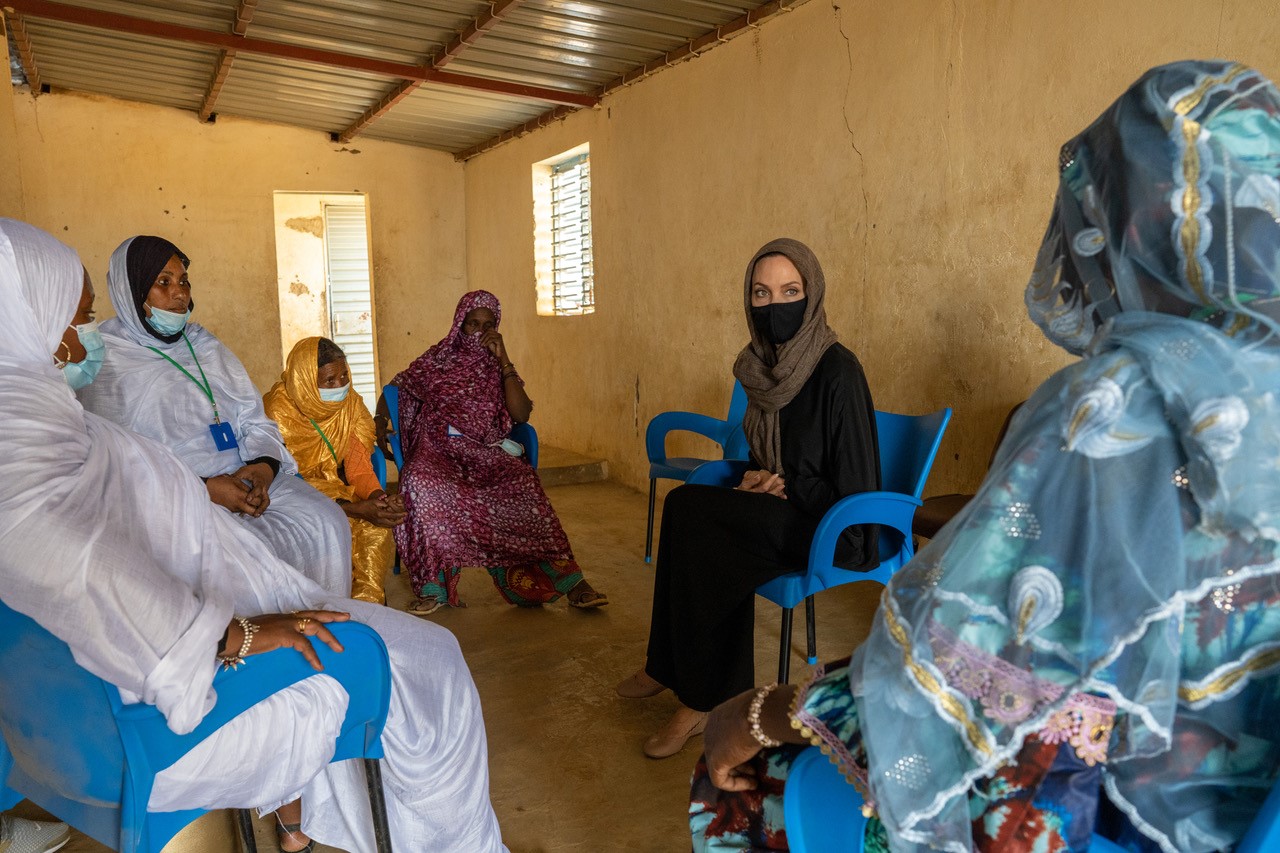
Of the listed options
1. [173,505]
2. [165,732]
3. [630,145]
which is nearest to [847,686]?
[165,732]

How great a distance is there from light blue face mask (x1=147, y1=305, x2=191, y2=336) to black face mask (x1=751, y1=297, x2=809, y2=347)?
1606mm

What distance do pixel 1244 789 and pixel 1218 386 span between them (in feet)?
1.33

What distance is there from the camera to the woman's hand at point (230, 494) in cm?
232

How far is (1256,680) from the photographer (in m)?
0.87

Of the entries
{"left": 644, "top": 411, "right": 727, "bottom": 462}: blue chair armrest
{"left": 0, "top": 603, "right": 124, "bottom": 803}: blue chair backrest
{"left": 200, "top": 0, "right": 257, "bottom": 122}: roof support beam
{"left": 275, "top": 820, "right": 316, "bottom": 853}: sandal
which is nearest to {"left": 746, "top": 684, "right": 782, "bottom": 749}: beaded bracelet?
{"left": 0, "top": 603, "right": 124, "bottom": 803}: blue chair backrest

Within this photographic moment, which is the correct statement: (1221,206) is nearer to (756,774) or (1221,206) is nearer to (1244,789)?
(1244,789)

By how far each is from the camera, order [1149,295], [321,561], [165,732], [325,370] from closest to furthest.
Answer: [1149,295], [165,732], [321,561], [325,370]

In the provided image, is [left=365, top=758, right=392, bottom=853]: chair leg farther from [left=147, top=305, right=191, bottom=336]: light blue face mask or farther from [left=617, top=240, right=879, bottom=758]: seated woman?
[left=147, top=305, right=191, bottom=336]: light blue face mask

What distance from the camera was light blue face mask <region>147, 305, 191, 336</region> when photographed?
7.89 ft

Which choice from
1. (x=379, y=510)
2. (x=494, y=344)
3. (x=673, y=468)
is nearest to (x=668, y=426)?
(x=673, y=468)

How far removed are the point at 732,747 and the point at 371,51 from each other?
19.5ft

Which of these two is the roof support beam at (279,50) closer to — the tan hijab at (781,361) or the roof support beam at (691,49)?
the roof support beam at (691,49)

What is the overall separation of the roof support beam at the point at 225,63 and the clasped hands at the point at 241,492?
382 centimetres

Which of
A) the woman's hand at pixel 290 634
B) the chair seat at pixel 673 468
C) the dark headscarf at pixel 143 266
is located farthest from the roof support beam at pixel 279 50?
the woman's hand at pixel 290 634
